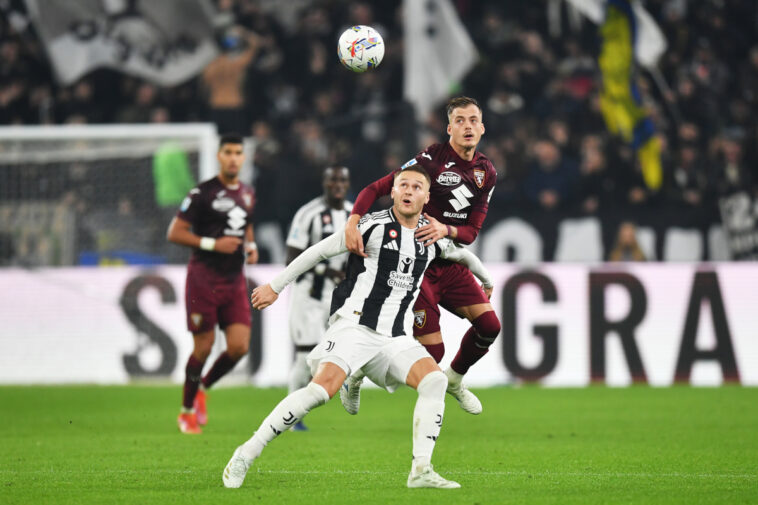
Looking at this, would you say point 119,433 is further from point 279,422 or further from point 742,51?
point 742,51

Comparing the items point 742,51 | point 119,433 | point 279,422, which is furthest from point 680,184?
point 279,422

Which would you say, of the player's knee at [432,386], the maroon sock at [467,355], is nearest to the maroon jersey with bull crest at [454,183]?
the maroon sock at [467,355]

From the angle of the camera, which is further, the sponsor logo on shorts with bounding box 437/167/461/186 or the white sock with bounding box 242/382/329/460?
the sponsor logo on shorts with bounding box 437/167/461/186

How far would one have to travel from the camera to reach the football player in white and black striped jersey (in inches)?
242

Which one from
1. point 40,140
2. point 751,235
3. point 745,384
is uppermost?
point 40,140

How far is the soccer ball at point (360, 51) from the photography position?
25.7 feet

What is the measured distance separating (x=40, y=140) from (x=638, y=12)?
331 inches

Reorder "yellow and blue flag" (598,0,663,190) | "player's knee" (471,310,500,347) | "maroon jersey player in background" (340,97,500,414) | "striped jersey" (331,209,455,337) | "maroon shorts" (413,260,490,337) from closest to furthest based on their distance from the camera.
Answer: "striped jersey" (331,209,455,337) → "maroon jersey player in background" (340,97,500,414) → "maroon shorts" (413,260,490,337) → "player's knee" (471,310,500,347) → "yellow and blue flag" (598,0,663,190)

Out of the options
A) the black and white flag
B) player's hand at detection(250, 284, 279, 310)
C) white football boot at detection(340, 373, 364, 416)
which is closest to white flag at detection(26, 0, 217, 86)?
the black and white flag

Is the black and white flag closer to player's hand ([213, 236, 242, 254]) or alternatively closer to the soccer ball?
player's hand ([213, 236, 242, 254])

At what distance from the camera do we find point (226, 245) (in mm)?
9609

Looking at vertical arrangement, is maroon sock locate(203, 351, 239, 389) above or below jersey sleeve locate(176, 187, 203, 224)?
below

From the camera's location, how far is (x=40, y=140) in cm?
1457

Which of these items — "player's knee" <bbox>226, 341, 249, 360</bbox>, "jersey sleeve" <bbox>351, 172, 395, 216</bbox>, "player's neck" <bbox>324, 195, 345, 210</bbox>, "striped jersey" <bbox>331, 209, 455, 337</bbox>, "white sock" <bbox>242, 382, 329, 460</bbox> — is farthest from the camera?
"player's neck" <bbox>324, 195, 345, 210</bbox>
